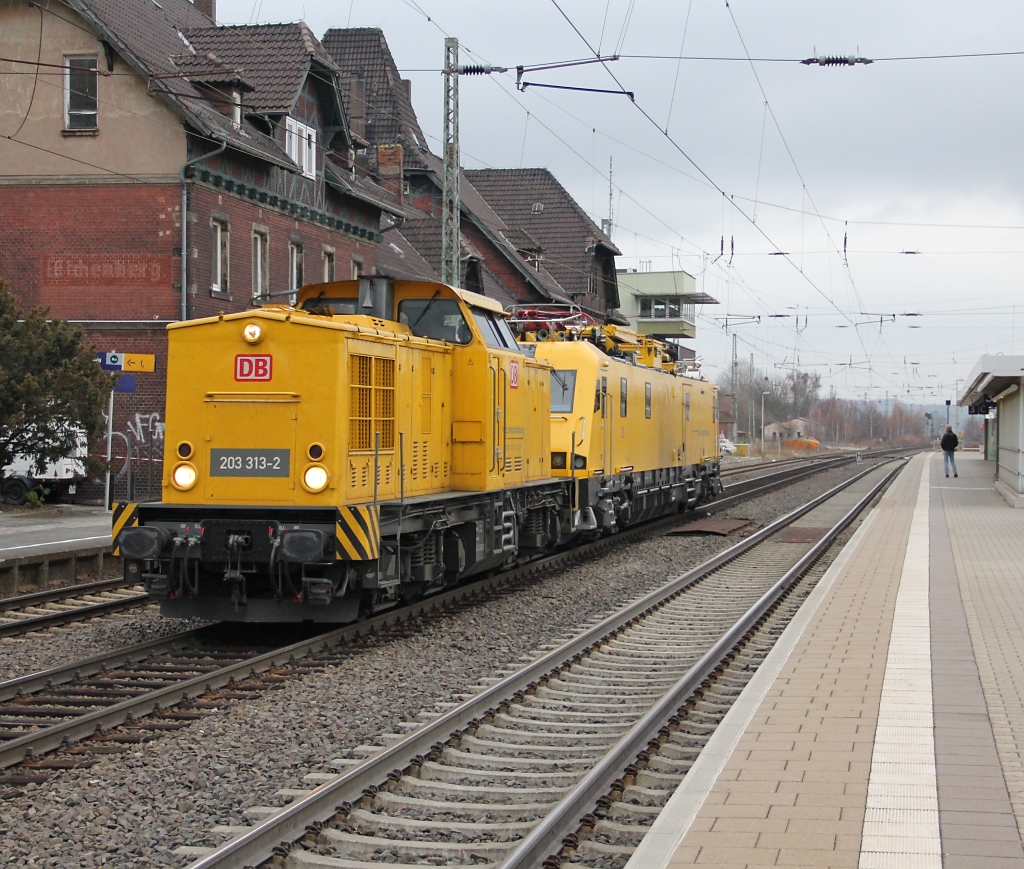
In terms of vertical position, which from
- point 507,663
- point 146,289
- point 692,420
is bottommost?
point 507,663

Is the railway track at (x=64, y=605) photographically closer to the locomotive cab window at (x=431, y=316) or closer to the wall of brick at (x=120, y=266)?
the locomotive cab window at (x=431, y=316)

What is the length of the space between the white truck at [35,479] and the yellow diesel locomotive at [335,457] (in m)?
11.8

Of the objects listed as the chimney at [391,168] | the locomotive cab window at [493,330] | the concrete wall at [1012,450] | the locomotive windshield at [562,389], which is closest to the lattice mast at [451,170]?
the locomotive windshield at [562,389]

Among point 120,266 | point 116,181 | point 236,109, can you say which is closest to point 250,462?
point 120,266

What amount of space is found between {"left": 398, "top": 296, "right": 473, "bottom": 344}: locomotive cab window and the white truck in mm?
11784

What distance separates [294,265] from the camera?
2977 centimetres

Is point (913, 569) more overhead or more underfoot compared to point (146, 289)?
more underfoot

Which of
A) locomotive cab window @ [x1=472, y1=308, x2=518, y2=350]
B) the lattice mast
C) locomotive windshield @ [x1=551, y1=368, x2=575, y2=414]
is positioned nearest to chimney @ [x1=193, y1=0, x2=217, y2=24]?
the lattice mast

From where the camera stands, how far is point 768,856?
480cm

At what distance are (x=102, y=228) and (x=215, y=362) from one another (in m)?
16.2

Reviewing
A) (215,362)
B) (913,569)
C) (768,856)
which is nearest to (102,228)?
(215,362)

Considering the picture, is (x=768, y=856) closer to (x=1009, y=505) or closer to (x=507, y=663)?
(x=507, y=663)

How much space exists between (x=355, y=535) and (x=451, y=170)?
11.7 meters

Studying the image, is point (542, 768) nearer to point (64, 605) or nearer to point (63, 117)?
point (64, 605)
